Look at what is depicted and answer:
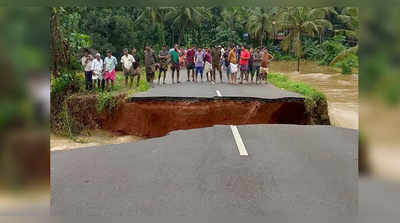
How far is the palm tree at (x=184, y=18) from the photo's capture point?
31.7m

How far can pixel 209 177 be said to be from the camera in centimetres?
584

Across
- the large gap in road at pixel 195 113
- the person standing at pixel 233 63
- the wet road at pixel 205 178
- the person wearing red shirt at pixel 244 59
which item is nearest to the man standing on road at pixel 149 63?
the large gap in road at pixel 195 113

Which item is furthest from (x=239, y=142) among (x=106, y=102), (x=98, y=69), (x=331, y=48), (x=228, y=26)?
(x=331, y=48)

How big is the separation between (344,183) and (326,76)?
31247mm

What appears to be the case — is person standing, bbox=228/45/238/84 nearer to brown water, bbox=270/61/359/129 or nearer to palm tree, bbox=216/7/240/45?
brown water, bbox=270/61/359/129

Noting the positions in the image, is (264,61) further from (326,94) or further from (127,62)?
(326,94)

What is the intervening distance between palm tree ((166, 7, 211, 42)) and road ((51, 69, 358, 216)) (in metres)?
23.7

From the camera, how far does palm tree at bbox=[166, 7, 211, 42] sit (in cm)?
3173

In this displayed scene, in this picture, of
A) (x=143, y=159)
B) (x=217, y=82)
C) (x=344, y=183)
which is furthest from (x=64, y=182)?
(x=217, y=82)

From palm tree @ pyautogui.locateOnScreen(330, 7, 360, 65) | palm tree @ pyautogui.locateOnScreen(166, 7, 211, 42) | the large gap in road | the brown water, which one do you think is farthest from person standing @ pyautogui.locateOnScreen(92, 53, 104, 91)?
palm tree @ pyautogui.locateOnScreen(166, 7, 211, 42)

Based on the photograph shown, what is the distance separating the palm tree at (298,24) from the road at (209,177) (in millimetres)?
28258

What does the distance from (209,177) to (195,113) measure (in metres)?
9.29

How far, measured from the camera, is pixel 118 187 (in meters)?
5.35

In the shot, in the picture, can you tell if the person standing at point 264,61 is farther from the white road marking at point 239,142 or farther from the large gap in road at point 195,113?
the white road marking at point 239,142
